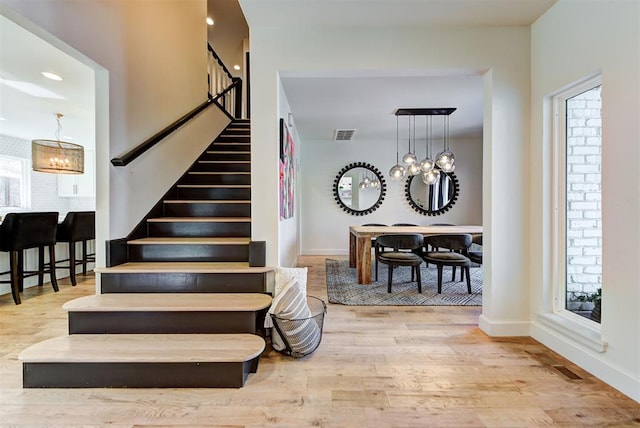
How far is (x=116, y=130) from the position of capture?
256 centimetres

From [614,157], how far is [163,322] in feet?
9.77

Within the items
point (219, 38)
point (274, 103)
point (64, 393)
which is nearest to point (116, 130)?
point (274, 103)

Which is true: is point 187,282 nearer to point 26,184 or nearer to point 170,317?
point 170,317

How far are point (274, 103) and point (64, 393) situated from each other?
2.29 meters

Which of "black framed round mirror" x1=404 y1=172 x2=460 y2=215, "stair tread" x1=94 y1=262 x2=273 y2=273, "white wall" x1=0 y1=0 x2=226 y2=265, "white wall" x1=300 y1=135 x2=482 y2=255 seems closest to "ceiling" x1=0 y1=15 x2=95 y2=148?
"white wall" x1=0 y1=0 x2=226 y2=265

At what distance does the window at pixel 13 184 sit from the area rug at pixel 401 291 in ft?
23.0

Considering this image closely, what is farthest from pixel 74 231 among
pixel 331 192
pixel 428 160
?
pixel 428 160

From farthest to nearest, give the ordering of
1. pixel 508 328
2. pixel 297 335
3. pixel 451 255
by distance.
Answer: pixel 451 255 → pixel 508 328 → pixel 297 335

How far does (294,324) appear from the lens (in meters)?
2.03

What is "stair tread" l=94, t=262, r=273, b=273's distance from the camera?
7.71 ft

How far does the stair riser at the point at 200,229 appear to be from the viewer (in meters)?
3.05

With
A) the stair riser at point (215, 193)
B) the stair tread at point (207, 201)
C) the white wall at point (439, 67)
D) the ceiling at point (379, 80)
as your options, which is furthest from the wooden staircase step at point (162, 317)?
the ceiling at point (379, 80)

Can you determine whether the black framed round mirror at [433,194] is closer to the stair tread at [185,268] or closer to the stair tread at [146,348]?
the stair tread at [185,268]

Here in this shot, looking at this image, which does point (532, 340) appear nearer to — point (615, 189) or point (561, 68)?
point (615, 189)
